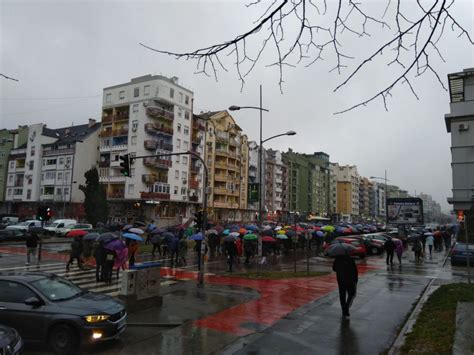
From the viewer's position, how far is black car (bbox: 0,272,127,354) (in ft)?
24.3

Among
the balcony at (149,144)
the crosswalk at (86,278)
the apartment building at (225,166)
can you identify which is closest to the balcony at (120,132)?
the balcony at (149,144)

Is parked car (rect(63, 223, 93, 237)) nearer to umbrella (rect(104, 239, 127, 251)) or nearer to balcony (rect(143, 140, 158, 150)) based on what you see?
balcony (rect(143, 140, 158, 150))

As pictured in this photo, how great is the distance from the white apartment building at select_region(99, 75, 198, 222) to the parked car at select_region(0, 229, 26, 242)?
83.5 feet

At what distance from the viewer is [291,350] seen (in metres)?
7.62

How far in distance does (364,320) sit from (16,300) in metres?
7.99

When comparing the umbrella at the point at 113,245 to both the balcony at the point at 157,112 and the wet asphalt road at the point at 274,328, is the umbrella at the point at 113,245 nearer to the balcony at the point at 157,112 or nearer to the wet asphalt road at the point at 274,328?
the wet asphalt road at the point at 274,328

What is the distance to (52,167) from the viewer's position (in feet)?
239

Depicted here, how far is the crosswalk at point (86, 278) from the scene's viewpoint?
1433 cm

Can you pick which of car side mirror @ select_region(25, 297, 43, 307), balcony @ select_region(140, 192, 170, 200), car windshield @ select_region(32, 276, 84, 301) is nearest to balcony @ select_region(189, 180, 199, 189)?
balcony @ select_region(140, 192, 170, 200)

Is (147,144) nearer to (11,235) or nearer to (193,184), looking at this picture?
(193,184)

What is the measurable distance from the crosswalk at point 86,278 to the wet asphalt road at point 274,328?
1837 millimetres

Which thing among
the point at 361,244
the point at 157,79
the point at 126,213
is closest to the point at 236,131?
the point at 157,79

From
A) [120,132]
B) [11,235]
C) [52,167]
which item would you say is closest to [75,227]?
[11,235]

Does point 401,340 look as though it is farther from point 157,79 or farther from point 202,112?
point 202,112
